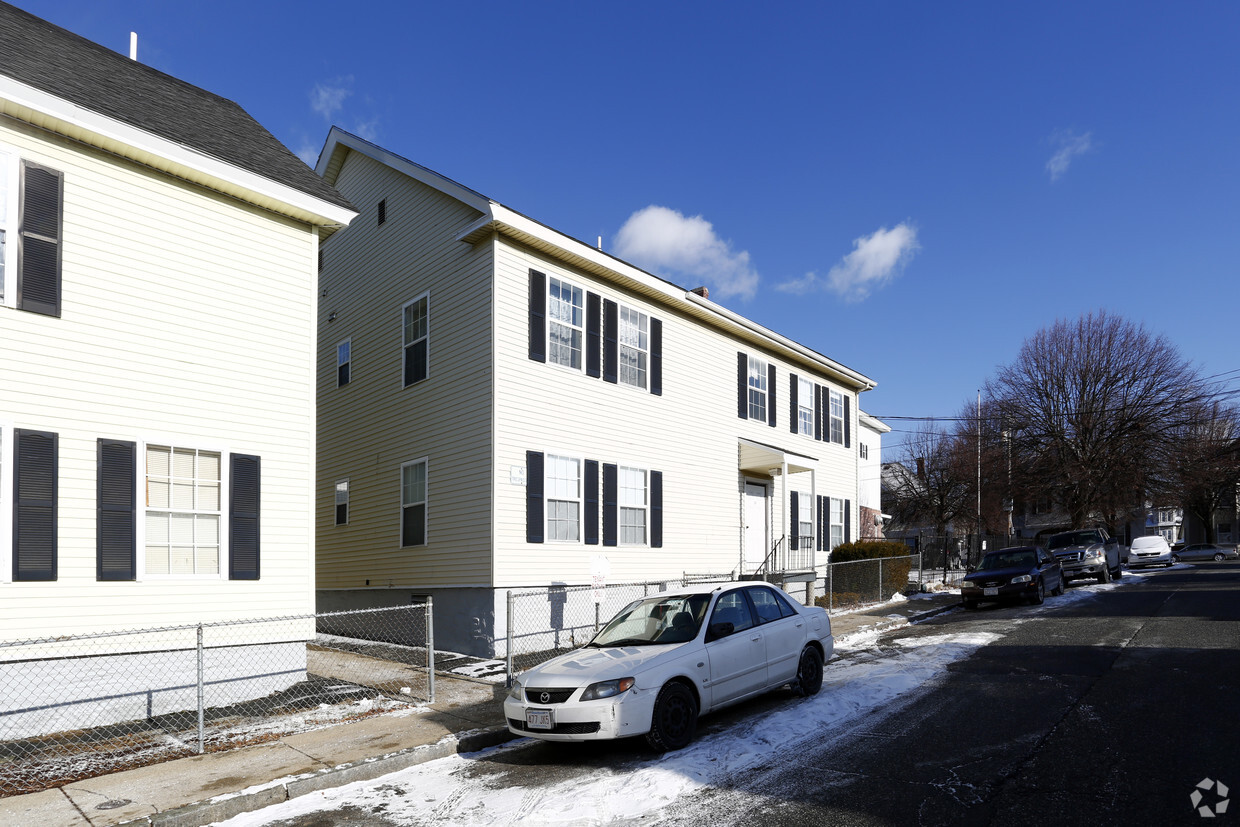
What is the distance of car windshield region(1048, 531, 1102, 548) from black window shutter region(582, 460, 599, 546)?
18775 millimetres

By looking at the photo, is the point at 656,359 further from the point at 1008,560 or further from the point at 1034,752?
the point at 1034,752

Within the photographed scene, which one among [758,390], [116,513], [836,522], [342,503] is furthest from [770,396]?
[116,513]

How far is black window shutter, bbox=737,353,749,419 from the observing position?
20.7 m

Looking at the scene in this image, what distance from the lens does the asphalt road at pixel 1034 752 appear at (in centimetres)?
573

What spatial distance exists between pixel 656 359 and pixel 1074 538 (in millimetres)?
17940

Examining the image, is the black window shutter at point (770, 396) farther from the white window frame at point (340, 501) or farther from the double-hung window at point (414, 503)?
the white window frame at point (340, 501)

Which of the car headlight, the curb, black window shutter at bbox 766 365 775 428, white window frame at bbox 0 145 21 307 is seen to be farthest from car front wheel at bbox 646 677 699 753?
black window shutter at bbox 766 365 775 428

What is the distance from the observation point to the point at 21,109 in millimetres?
9195

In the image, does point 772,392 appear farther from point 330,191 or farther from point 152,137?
point 152,137

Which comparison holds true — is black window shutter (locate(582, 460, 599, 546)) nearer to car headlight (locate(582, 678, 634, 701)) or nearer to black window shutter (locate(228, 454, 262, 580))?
black window shutter (locate(228, 454, 262, 580))

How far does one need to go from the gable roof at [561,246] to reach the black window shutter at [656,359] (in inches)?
25.9

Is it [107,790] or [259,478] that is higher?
[259,478]

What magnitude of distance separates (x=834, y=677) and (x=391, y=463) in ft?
32.7

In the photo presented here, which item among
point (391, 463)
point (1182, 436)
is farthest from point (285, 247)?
point (1182, 436)
